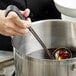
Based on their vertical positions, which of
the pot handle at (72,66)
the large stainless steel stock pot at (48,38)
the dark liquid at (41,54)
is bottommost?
the pot handle at (72,66)

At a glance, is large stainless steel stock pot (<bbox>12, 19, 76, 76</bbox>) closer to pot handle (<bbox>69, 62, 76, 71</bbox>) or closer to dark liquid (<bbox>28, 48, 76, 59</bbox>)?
dark liquid (<bbox>28, 48, 76, 59</bbox>)

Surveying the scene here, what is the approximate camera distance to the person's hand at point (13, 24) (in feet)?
2.16

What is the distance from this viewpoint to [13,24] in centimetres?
68

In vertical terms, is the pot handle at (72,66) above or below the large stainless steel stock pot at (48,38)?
below

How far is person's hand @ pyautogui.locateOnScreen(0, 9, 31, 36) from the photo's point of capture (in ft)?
2.16

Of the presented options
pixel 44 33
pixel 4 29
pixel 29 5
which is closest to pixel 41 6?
pixel 29 5

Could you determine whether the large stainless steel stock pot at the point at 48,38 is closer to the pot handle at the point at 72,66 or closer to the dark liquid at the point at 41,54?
the dark liquid at the point at 41,54

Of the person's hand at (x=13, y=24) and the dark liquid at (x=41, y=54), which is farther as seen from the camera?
the dark liquid at (x=41, y=54)

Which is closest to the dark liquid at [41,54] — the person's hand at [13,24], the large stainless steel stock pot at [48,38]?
the large stainless steel stock pot at [48,38]

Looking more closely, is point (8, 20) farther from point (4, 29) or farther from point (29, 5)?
point (29, 5)

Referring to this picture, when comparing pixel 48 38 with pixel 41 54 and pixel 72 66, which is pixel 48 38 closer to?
pixel 41 54

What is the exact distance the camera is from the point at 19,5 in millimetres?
950

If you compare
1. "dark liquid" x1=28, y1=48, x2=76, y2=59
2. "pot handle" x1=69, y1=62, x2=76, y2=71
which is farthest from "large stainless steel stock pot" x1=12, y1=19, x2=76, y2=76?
"pot handle" x1=69, y1=62, x2=76, y2=71

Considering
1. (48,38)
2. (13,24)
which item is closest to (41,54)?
(48,38)
